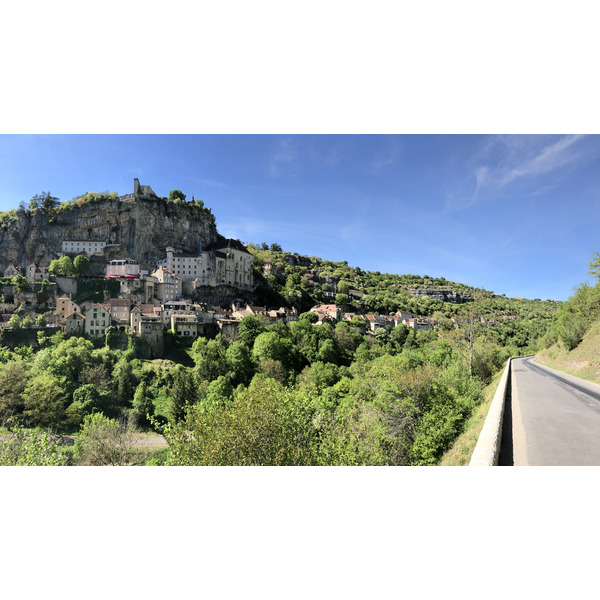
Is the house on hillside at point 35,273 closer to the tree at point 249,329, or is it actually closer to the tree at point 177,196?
the tree at point 177,196

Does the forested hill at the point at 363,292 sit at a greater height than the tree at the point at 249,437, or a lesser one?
greater

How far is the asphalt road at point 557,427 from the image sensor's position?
2.37m

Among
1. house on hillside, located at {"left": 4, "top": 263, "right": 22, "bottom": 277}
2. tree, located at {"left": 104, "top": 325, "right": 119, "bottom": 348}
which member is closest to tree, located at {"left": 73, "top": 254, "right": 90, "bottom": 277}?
house on hillside, located at {"left": 4, "top": 263, "right": 22, "bottom": 277}

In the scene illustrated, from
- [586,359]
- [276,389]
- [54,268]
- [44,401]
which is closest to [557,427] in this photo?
[276,389]

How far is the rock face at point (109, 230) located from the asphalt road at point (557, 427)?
26.6 m

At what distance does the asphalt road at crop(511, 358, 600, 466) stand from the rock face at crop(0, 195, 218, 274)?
87.2ft

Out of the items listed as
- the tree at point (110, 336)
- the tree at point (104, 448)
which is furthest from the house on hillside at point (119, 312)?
the tree at point (104, 448)

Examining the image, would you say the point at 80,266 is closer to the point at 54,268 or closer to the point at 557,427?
the point at 54,268

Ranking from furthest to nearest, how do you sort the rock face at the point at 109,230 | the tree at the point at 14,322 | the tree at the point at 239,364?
the rock face at the point at 109,230
the tree at the point at 239,364
the tree at the point at 14,322

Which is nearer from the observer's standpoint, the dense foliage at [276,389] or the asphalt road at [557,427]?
the asphalt road at [557,427]

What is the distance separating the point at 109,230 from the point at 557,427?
30.3 m

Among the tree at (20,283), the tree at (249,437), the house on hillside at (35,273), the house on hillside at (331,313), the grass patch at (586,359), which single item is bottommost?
the tree at (249,437)
